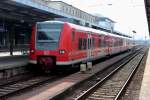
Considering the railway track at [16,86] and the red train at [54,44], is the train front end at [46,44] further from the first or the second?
the railway track at [16,86]

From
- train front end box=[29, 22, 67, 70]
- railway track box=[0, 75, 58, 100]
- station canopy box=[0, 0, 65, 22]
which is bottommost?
railway track box=[0, 75, 58, 100]

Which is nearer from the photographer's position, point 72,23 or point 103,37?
point 72,23

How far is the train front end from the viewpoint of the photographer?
58.9 ft

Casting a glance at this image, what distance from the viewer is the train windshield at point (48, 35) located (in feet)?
59.2

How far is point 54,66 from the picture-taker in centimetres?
1800

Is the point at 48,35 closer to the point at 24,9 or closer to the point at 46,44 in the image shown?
the point at 46,44

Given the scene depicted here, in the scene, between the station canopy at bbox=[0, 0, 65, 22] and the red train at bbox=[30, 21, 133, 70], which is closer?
the red train at bbox=[30, 21, 133, 70]

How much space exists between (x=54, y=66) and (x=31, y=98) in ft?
20.7

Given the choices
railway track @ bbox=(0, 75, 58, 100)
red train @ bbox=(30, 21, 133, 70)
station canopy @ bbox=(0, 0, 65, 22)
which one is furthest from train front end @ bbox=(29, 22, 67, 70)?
station canopy @ bbox=(0, 0, 65, 22)

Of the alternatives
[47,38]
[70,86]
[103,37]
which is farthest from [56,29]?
[103,37]

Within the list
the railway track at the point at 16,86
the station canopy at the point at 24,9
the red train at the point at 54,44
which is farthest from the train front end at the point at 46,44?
the station canopy at the point at 24,9

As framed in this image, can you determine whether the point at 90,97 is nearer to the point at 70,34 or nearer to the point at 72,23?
the point at 70,34

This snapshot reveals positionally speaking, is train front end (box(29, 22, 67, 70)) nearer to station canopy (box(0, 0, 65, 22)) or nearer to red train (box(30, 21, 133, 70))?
red train (box(30, 21, 133, 70))

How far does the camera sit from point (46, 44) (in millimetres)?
18219
